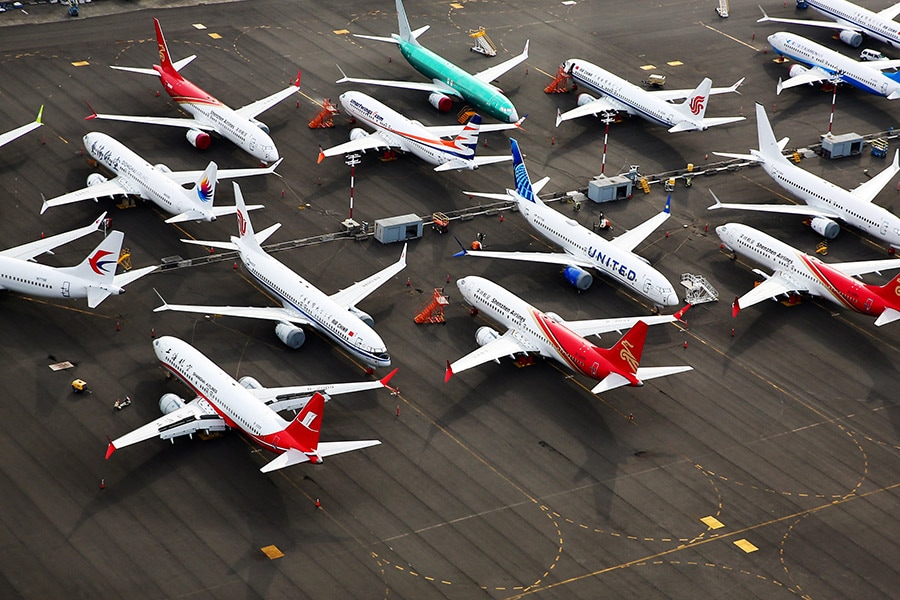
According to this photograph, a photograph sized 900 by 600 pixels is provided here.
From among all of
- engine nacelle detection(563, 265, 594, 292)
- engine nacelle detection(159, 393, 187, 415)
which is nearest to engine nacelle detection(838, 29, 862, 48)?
engine nacelle detection(563, 265, 594, 292)

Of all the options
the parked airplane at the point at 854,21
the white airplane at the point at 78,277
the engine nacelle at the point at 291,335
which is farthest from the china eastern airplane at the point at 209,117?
the parked airplane at the point at 854,21

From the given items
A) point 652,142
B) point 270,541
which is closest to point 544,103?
point 652,142

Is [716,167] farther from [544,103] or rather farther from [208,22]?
[208,22]

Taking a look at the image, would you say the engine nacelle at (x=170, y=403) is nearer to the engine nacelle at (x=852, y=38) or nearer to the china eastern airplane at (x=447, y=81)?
the china eastern airplane at (x=447, y=81)

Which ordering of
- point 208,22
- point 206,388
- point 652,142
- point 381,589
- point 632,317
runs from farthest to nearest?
point 208,22, point 652,142, point 632,317, point 206,388, point 381,589

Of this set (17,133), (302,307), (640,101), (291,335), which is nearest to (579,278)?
(302,307)
